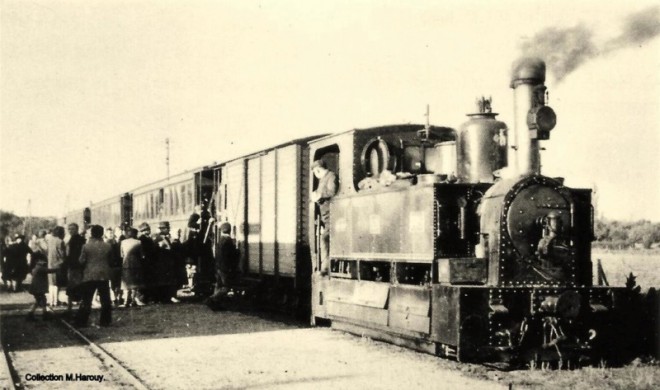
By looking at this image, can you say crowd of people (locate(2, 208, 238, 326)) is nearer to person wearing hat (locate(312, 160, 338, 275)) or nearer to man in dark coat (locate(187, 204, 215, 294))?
man in dark coat (locate(187, 204, 215, 294))

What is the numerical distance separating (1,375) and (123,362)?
1255mm

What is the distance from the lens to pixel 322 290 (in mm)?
10398

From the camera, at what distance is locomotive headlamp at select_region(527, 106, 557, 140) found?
7133 millimetres

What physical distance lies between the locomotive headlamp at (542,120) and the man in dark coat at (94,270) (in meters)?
6.84

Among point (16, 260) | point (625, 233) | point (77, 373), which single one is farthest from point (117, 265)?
point (625, 233)

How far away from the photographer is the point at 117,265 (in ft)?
46.1

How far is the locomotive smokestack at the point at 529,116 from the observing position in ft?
23.5

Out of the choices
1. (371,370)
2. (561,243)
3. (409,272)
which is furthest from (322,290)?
(561,243)

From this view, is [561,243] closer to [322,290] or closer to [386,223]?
[386,223]

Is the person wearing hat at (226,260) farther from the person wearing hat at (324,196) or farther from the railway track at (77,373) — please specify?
the railway track at (77,373)

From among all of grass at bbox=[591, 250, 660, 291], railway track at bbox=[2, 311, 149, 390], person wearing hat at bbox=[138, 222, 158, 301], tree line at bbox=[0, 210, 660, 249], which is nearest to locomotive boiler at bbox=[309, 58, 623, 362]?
railway track at bbox=[2, 311, 149, 390]

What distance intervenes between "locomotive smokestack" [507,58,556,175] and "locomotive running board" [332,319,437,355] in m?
2.20

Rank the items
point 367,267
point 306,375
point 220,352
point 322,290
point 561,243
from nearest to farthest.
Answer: point 306,375, point 561,243, point 220,352, point 367,267, point 322,290

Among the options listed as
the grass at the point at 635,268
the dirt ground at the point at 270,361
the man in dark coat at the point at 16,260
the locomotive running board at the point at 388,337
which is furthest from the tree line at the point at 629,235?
the dirt ground at the point at 270,361
